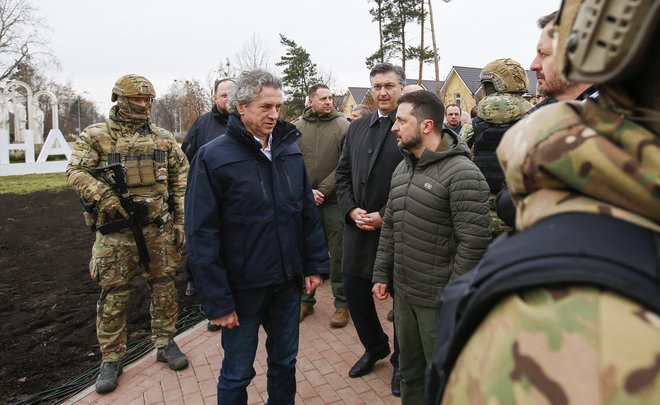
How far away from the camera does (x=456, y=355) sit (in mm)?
806

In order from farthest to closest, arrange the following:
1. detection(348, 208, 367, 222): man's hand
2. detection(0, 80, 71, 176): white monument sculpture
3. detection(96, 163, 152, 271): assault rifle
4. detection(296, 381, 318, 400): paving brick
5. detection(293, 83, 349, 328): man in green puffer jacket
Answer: detection(0, 80, 71, 176): white monument sculpture < detection(293, 83, 349, 328): man in green puffer jacket < detection(96, 163, 152, 271): assault rifle < detection(348, 208, 367, 222): man's hand < detection(296, 381, 318, 400): paving brick

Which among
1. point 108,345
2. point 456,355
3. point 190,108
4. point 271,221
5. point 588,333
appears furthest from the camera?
point 190,108

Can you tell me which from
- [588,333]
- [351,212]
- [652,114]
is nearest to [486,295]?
[588,333]

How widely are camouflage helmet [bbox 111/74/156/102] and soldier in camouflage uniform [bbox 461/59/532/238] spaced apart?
273cm

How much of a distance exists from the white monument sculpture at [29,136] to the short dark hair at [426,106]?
82.4 feet

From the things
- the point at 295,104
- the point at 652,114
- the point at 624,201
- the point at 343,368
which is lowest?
the point at 343,368

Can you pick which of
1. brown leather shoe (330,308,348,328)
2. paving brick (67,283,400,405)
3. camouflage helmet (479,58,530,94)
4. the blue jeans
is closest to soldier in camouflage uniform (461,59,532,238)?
camouflage helmet (479,58,530,94)

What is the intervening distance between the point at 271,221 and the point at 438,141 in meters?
1.16

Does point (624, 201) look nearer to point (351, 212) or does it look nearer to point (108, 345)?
point (351, 212)

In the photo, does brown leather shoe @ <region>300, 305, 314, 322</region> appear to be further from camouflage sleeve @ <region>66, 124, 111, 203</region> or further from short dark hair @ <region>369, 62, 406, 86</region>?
short dark hair @ <region>369, 62, 406, 86</region>

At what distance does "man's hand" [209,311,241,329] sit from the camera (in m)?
2.61

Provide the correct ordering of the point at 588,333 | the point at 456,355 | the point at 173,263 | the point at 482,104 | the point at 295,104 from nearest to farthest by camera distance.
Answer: the point at 588,333, the point at 456,355, the point at 482,104, the point at 173,263, the point at 295,104

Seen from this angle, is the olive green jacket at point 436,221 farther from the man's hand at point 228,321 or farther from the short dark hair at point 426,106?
the man's hand at point 228,321

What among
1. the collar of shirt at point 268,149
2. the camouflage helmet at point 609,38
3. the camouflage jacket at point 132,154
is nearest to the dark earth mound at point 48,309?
the camouflage jacket at point 132,154
